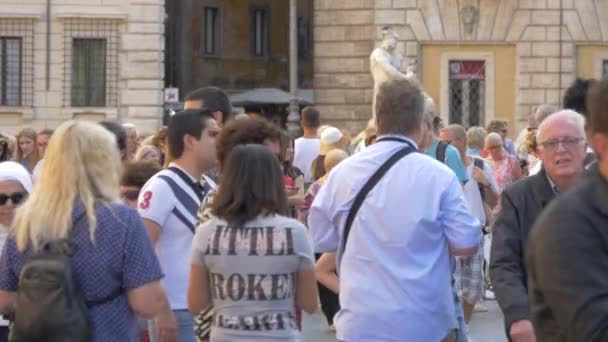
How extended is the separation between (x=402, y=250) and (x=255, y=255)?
0.64 metres

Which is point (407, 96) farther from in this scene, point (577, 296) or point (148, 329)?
point (577, 296)

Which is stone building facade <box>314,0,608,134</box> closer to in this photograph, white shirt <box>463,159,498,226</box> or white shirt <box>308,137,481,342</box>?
white shirt <box>463,159,498,226</box>

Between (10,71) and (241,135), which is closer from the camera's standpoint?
(241,135)

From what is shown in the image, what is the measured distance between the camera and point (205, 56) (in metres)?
41.6

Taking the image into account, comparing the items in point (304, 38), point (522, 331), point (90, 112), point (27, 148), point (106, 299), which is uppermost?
point (304, 38)

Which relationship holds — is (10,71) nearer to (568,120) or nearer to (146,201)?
(146,201)

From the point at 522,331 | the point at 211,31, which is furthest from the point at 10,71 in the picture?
the point at 522,331

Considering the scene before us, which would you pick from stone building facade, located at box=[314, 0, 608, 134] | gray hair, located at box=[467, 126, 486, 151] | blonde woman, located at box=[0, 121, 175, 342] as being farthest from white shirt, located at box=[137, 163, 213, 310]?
stone building facade, located at box=[314, 0, 608, 134]

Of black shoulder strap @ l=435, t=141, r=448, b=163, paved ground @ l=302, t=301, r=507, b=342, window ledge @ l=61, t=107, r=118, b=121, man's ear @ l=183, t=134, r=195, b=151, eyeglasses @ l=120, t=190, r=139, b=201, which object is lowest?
paved ground @ l=302, t=301, r=507, b=342

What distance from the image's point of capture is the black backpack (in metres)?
6.02

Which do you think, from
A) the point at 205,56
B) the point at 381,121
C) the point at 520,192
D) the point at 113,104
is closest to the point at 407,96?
the point at 381,121

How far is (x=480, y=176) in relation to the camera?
15.0m

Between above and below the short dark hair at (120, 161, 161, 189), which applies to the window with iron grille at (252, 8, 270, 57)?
above

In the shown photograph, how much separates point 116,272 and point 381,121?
1649mm
